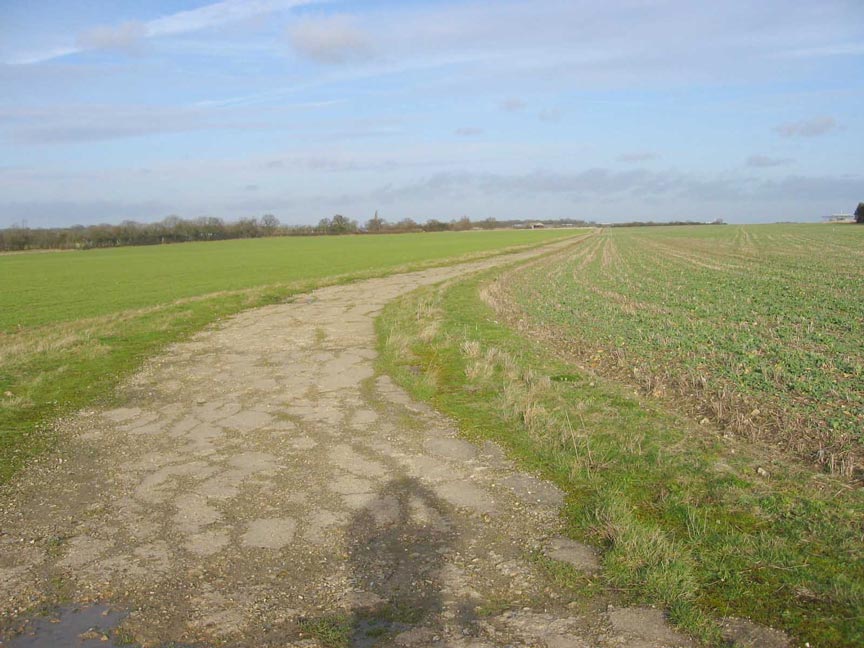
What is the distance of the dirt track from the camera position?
11.7 feet

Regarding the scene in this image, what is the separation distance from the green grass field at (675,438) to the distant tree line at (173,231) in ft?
307

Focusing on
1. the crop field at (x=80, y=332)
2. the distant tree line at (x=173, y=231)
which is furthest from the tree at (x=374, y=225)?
the crop field at (x=80, y=332)

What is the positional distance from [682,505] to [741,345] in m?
6.88

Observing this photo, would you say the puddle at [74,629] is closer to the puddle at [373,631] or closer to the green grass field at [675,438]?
the puddle at [373,631]

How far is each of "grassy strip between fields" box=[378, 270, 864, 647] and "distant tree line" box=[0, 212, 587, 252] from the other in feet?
328

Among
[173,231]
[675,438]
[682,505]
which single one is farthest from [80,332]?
[173,231]

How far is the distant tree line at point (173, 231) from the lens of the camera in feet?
302

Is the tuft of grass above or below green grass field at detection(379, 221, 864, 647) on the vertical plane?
below

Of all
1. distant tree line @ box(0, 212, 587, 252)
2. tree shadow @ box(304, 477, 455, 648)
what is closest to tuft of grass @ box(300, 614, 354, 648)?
tree shadow @ box(304, 477, 455, 648)

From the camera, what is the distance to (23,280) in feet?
129

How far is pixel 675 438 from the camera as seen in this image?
20.9 ft

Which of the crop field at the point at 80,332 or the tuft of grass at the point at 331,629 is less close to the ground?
the crop field at the point at 80,332

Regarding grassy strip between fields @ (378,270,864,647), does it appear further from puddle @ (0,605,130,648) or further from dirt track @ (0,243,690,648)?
puddle @ (0,605,130,648)

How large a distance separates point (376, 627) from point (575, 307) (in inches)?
567
